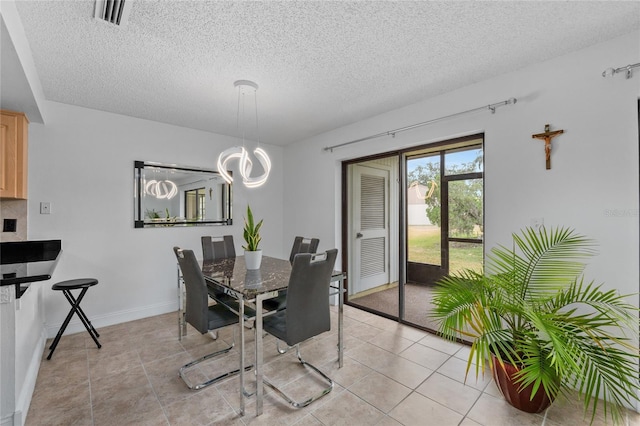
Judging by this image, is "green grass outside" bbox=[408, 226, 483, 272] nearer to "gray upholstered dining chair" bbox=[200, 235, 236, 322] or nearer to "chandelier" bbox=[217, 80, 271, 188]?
"chandelier" bbox=[217, 80, 271, 188]

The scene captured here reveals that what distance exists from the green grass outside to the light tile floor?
779 mm

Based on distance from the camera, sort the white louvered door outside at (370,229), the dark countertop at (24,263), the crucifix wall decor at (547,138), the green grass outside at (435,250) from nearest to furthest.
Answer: the dark countertop at (24,263), the crucifix wall decor at (547,138), the green grass outside at (435,250), the white louvered door outside at (370,229)

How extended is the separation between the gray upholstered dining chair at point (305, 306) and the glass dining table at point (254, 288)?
5.2 inches

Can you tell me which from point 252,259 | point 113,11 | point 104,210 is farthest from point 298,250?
point 113,11

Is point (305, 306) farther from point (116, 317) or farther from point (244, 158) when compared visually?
point (116, 317)

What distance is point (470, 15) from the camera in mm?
1686

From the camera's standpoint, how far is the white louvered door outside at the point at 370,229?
366 centimetres

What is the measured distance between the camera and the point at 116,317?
3.21 metres

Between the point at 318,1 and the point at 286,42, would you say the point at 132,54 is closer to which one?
the point at 286,42

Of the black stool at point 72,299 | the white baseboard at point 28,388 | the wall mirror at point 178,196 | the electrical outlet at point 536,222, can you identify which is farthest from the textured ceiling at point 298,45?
the white baseboard at point 28,388

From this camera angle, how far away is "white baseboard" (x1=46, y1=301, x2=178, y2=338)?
288cm

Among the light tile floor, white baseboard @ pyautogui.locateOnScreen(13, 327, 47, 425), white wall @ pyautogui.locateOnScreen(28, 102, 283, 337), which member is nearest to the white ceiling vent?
white wall @ pyautogui.locateOnScreen(28, 102, 283, 337)

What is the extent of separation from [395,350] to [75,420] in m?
2.38

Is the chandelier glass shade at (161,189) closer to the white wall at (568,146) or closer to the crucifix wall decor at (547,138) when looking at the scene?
the white wall at (568,146)
